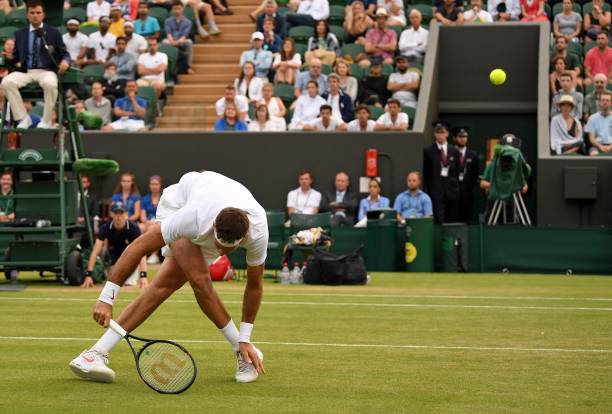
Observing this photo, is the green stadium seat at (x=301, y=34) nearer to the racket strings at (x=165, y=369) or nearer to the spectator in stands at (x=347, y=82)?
the spectator in stands at (x=347, y=82)

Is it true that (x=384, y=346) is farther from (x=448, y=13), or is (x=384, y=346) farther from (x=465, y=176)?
(x=448, y=13)

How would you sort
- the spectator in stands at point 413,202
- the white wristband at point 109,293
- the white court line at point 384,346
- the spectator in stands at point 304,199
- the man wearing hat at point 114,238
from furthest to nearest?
the spectator in stands at point 304,199 < the spectator in stands at point 413,202 < the man wearing hat at point 114,238 < the white court line at point 384,346 < the white wristband at point 109,293

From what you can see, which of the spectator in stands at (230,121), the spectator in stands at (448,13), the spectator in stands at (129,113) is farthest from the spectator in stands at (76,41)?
the spectator in stands at (448,13)

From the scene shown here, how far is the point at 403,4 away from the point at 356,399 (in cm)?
1768

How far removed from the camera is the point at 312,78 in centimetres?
2191

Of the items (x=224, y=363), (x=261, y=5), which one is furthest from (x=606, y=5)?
(x=224, y=363)

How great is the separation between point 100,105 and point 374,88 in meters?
5.00

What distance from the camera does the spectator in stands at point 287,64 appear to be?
2244 cm

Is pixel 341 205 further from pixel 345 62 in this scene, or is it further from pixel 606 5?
pixel 606 5

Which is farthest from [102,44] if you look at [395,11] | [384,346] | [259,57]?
[384,346]

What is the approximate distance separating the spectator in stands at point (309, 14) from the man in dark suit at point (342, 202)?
438 cm

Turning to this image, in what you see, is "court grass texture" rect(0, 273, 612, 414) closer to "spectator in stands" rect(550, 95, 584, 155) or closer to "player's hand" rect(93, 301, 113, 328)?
"player's hand" rect(93, 301, 113, 328)

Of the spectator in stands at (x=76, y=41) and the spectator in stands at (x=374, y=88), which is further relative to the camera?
the spectator in stands at (x=76, y=41)

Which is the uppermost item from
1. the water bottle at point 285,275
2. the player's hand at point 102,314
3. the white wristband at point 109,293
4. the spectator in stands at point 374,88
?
the spectator in stands at point 374,88
